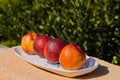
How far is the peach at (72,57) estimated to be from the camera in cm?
231

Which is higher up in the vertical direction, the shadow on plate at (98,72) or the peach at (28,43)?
the peach at (28,43)

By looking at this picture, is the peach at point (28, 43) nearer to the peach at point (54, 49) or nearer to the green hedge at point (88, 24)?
the peach at point (54, 49)

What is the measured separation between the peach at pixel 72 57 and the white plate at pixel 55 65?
36mm

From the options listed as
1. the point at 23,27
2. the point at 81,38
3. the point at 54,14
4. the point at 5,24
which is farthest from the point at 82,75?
the point at 5,24

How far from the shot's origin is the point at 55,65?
8.00ft

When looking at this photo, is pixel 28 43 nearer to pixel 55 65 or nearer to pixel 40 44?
pixel 40 44

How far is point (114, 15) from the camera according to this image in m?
3.37

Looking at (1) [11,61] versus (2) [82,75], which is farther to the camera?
(1) [11,61]

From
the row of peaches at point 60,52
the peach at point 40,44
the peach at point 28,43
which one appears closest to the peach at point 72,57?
the row of peaches at point 60,52

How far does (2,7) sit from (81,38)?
1.48 m

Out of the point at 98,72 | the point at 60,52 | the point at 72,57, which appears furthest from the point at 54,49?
the point at 98,72

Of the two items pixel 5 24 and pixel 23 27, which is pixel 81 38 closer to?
pixel 23 27

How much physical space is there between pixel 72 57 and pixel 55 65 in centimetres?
18

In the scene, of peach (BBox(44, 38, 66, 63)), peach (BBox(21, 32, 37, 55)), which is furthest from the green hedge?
peach (BBox(44, 38, 66, 63))
